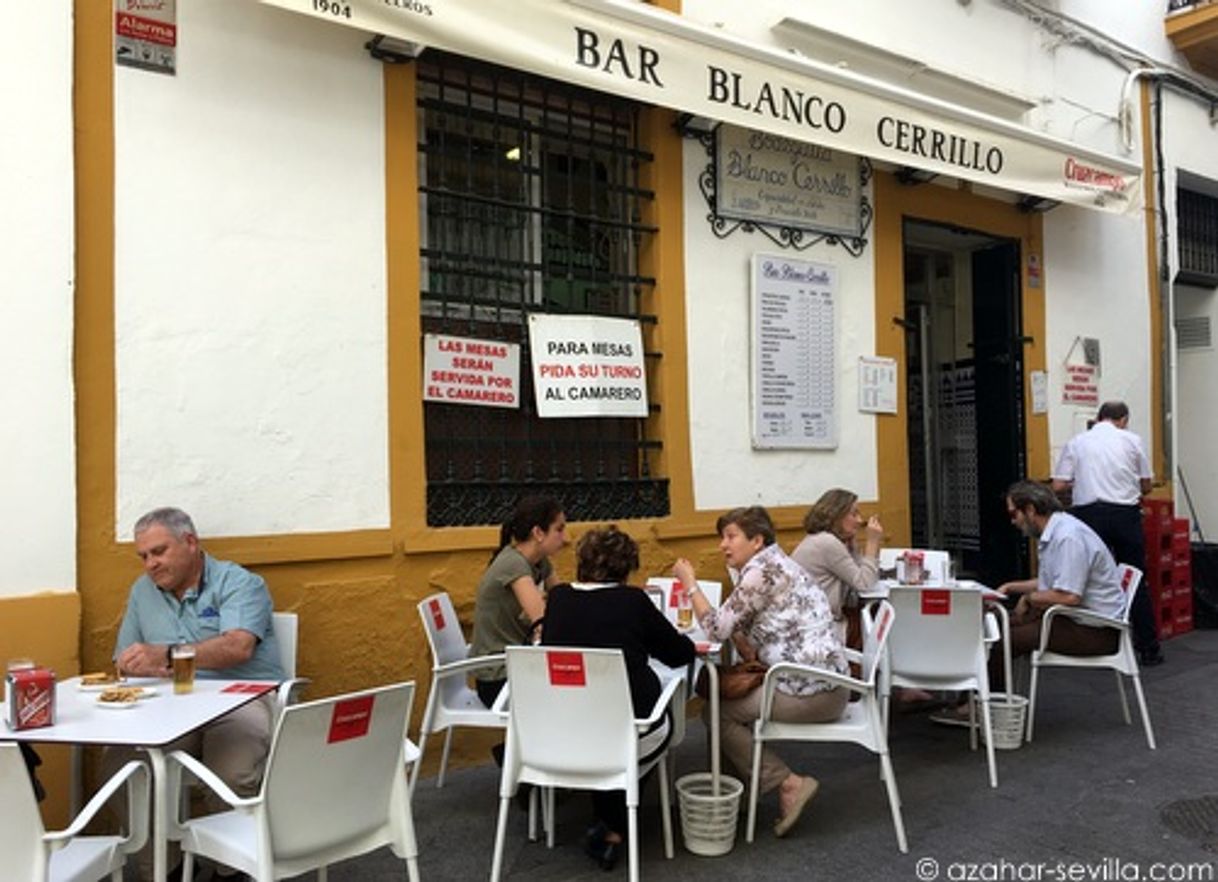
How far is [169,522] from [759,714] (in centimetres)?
233

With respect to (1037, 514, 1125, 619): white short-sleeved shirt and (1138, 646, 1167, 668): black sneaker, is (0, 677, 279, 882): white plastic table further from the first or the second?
(1138, 646, 1167, 668): black sneaker

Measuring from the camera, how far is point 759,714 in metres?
3.74

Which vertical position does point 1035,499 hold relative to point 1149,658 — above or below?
above

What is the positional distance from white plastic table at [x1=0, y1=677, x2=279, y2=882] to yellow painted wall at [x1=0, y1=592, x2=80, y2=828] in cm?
34

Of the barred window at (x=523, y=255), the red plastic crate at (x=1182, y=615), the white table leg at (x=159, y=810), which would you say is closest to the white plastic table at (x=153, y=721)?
the white table leg at (x=159, y=810)

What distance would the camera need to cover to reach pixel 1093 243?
798 centimetres

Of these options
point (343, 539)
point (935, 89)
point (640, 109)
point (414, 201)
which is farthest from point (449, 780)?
point (935, 89)

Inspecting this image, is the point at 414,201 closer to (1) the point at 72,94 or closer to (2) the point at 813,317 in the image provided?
(1) the point at 72,94

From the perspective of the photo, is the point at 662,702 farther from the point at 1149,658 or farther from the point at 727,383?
the point at 1149,658

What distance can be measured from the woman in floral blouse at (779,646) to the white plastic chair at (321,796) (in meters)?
1.52

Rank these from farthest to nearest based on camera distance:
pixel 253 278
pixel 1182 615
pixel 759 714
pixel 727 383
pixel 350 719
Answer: pixel 1182 615 < pixel 727 383 < pixel 253 278 < pixel 759 714 < pixel 350 719

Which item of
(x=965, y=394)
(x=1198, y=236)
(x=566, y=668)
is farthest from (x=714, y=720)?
(x=1198, y=236)

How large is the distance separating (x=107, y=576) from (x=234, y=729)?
3.23ft

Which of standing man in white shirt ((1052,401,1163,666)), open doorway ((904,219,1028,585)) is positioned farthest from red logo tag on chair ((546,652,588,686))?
standing man in white shirt ((1052,401,1163,666))
